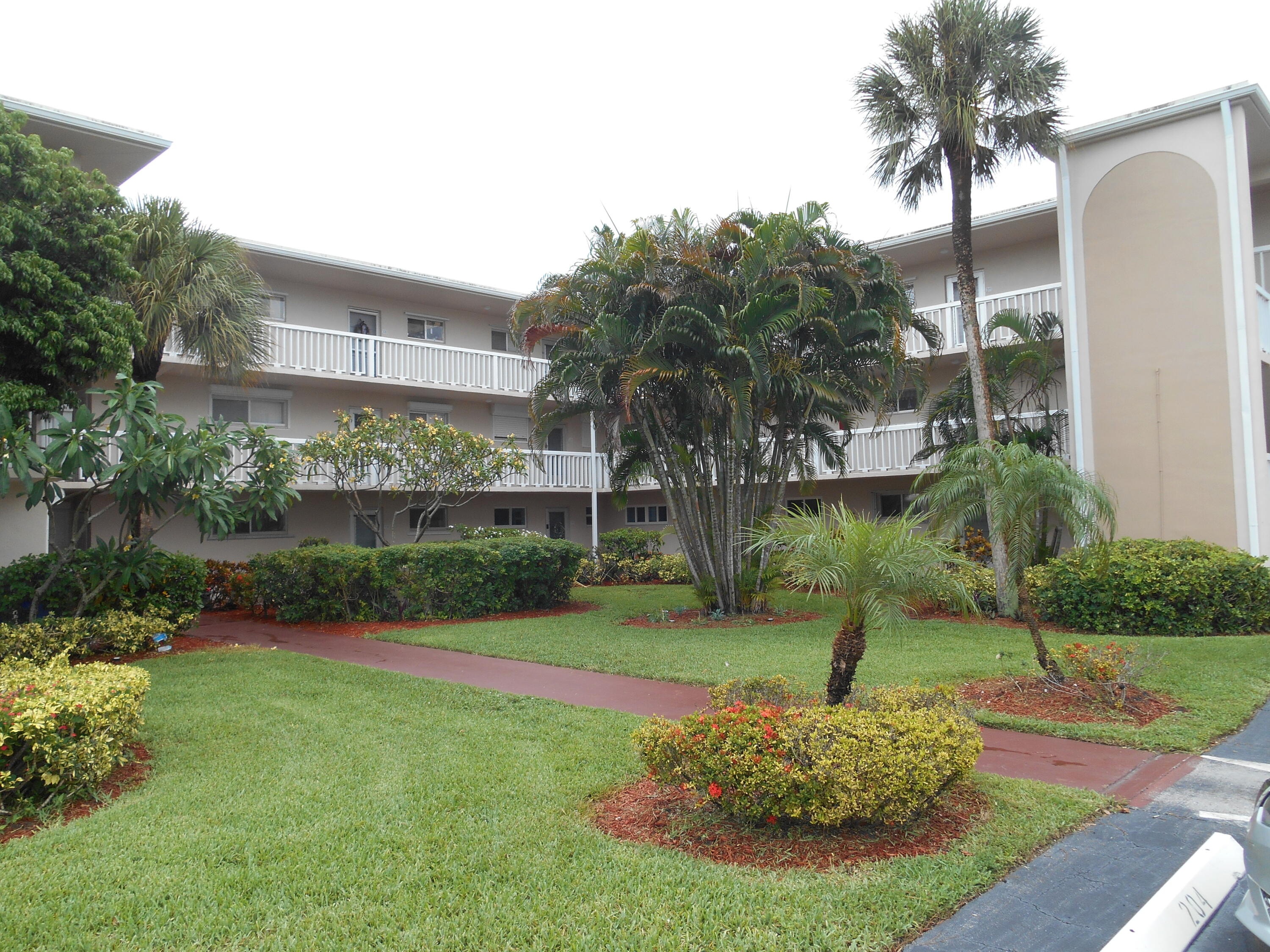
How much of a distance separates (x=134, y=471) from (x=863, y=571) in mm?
7873

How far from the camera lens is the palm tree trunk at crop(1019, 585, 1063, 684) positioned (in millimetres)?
7902

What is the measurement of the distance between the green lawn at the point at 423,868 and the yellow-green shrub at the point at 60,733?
1.14ft

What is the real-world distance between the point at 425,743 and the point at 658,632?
6.65m

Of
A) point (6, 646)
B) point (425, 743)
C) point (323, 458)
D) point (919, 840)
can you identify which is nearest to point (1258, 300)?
point (919, 840)

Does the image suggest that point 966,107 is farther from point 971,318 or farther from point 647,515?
point 647,515

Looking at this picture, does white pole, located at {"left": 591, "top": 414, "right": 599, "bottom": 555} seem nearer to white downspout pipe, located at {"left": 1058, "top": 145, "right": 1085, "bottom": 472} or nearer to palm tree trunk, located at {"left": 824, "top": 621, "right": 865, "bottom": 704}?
white downspout pipe, located at {"left": 1058, "top": 145, "right": 1085, "bottom": 472}

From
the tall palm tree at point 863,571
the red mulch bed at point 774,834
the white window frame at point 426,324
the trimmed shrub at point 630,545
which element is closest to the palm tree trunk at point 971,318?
the tall palm tree at point 863,571

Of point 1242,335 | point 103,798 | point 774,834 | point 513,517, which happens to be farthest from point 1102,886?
point 513,517

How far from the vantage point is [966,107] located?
42.8 feet

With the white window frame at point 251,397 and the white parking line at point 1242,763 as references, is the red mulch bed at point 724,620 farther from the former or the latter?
the white window frame at point 251,397

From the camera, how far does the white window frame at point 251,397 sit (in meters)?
19.1

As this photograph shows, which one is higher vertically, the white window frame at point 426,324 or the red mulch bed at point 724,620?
the white window frame at point 426,324

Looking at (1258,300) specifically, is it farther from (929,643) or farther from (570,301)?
(570,301)

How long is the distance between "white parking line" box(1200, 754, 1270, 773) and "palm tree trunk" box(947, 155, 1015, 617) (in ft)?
25.4
